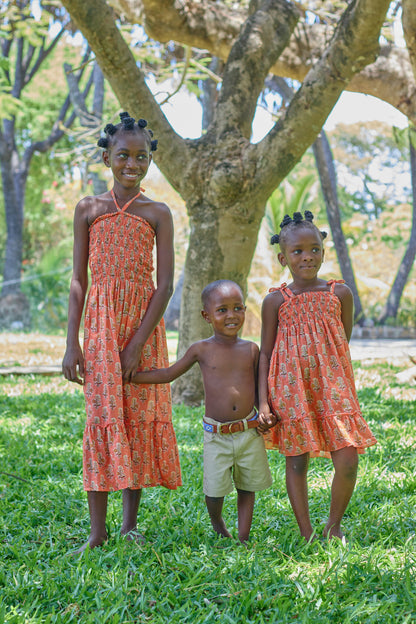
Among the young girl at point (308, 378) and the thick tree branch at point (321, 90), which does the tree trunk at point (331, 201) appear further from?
the young girl at point (308, 378)

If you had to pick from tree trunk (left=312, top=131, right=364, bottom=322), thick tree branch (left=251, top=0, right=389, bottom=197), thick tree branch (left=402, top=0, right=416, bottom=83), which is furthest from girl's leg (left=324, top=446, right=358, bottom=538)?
tree trunk (left=312, top=131, right=364, bottom=322)

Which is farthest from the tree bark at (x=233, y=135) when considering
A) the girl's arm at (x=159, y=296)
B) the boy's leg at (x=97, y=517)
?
the boy's leg at (x=97, y=517)

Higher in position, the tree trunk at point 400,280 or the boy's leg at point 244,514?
the tree trunk at point 400,280

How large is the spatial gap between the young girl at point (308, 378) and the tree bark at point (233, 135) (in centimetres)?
268

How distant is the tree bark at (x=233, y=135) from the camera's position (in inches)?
204

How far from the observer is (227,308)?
106 inches

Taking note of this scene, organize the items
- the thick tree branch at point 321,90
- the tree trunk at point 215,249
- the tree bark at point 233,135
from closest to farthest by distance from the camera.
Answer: the thick tree branch at point 321,90
the tree bark at point 233,135
the tree trunk at point 215,249

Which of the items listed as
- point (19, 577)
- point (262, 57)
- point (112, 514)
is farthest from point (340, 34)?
point (19, 577)

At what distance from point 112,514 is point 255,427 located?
35.1 inches

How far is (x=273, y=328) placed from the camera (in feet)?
9.24

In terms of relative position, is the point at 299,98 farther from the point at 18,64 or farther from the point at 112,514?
the point at 18,64

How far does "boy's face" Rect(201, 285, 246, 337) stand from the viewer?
268cm

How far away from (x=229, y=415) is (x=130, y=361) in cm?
47

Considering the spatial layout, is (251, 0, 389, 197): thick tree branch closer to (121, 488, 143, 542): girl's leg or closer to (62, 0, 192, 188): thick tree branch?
(62, 0, 192, 188): thick tree branch
